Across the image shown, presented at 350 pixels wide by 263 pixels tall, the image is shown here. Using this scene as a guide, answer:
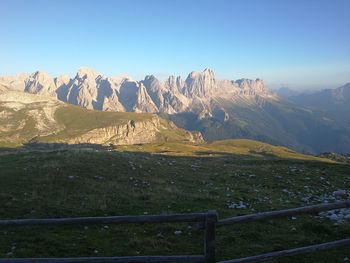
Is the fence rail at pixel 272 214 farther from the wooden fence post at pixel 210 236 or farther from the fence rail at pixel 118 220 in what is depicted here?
the fence rail at pixel 118 220

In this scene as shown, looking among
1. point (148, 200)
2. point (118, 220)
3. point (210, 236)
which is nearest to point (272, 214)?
point (210, 236)

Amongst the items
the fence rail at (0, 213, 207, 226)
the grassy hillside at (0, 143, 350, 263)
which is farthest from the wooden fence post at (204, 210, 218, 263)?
the grassy hillside at (0, 143, 350, 263)

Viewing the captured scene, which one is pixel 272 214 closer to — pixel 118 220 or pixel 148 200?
pixel 118 220

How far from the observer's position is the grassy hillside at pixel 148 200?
52.7 feet

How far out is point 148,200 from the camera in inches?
938

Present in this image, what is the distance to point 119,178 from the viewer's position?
97.8ft

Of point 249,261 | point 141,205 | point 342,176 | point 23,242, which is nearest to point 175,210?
point 141,205

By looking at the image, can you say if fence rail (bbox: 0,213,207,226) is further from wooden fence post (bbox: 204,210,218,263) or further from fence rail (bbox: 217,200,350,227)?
A: fence rail (bbox: 217,200,350,227)

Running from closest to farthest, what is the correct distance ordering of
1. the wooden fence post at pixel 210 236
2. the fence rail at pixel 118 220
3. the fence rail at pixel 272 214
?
the fence rail at pixel 118 220 → the wooden fence post at pixel 210 236 → the fence rail at pixel 272 214

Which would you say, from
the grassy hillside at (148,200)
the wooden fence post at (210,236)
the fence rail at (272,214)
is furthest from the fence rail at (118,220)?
the grassy hillside at (148,200)

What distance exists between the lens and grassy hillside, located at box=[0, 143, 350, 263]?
52.7 feet

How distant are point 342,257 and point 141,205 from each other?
11.1 metres

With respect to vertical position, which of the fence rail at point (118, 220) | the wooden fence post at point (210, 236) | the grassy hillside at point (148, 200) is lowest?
the grassy hillside at point (148, 200)

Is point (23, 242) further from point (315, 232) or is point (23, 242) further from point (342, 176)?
point (342, 176)
